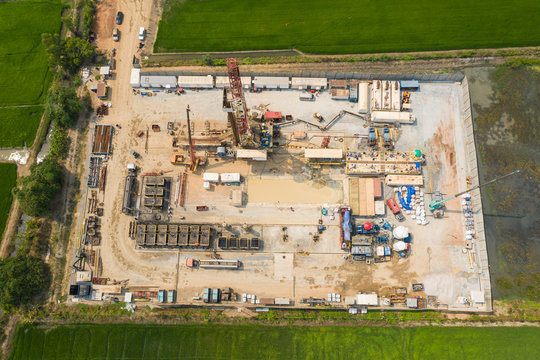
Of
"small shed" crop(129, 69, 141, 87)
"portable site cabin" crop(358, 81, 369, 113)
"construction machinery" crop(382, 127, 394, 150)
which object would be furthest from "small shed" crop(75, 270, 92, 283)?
"construction machinery" crop(382, 127, 394, 150)

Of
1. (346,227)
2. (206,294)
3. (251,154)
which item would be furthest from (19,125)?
(346,227)

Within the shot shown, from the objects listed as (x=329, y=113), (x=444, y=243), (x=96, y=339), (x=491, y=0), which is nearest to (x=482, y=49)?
(x=491, y=0)

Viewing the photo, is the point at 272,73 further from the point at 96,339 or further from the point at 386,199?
the point at 96,339

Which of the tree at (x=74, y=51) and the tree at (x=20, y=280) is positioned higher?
the tree at (x=74, y=51)

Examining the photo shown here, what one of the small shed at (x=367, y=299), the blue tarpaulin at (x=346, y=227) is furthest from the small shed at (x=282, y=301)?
the blue tarpaulin at (x=346, y=227)

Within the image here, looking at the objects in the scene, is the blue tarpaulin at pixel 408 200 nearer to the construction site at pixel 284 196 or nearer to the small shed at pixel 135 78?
the construction site at pixel 284 196

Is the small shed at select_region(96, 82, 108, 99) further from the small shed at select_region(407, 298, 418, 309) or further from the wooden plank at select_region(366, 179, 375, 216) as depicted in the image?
the small shed at select_region(407, 298, 418, 309)
